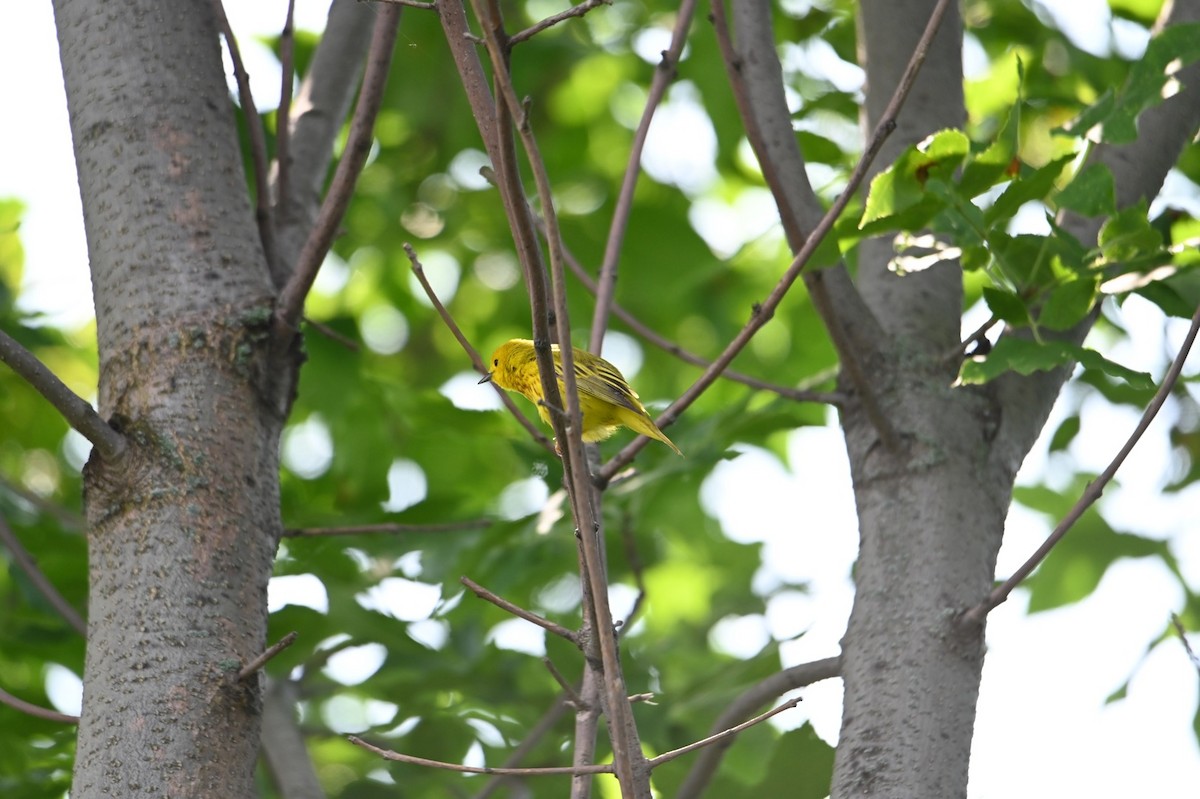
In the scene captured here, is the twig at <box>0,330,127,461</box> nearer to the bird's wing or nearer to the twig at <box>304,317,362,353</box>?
the twig at <box>304,317,362,353</box>

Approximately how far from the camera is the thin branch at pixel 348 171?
2.51 meters

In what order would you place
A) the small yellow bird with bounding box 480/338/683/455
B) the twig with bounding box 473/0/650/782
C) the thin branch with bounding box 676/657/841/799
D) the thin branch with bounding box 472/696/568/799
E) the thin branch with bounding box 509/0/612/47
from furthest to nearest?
1. the small yellow bird with bounding box 480/338/683/455
2. the thin branch with bounding box 472/696/568/799
3. the thin branch with bounding box 676/657/841/799
4. the thin branch with bounding box 509/0/612/47
5. the twig with bounding box 473/0/650/782

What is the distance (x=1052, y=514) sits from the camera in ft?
15.5

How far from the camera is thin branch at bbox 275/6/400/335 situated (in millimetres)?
2512

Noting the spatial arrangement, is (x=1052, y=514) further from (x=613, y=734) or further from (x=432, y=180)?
(x=613, y=734)

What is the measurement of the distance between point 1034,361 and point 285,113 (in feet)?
6.29

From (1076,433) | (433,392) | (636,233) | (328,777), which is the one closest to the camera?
(433,392)

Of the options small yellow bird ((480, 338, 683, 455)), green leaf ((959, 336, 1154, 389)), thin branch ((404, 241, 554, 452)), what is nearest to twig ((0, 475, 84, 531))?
small yellow bird ((480, 338, 683, 455))

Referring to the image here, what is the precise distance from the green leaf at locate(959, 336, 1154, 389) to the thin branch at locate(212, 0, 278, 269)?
5.57 ft

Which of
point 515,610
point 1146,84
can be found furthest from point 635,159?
point 515,610

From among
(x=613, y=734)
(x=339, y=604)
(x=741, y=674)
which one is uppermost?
(x=339, y=604)

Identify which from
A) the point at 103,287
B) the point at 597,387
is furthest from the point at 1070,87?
the point at 103,287

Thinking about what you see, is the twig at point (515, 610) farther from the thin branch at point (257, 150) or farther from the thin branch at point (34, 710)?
the thin branch at point (257, 150)

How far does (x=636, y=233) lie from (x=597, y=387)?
6.25 feet
